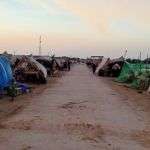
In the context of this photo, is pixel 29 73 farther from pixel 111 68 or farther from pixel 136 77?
pixel 111 68

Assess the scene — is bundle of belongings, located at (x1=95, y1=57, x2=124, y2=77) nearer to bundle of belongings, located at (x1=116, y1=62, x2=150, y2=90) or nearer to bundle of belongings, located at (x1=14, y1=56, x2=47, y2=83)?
bundle of belongings, located at (x1=116, y1=62, x2=150, y2=90)

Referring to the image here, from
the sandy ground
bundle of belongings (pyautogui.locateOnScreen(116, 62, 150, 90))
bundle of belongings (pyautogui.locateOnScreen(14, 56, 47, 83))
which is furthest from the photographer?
bundle of belongings (pyautogui.locateOnScreen(14, 56, 47, 83))

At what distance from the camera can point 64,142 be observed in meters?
11.4

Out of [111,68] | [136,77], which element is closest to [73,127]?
[136,77]

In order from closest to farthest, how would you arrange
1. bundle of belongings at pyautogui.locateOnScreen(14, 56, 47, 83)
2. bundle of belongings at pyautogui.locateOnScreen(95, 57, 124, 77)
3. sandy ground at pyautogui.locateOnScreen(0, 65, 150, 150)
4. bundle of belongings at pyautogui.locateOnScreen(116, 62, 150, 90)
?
sandy ground at pyautogui.locateOnScreen(0, 65, 150, 150), bundle of belongings at pyautogui.locateOnScreen(116, 62, 150, 90), bundle of belongings at pyautogui.locateOnScreen(14, 56, 47, 83), bundle of belongings at pyautogui.locateOnScreen(95, 57, 124, 77)

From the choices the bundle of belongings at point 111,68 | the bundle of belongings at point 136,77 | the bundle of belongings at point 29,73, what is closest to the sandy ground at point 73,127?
the bundle of belongings at point 136,77

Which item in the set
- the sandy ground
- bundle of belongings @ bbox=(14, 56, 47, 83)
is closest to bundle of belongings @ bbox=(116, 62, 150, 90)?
bundle of belongings @ bbox=(14, 56, 47, 83)

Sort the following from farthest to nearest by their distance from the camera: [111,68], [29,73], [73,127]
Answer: [111,68], [29,73], [73,127]

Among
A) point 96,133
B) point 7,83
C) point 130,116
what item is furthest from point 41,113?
point 7,83

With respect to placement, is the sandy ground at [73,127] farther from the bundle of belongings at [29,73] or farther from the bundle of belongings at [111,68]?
the bundle of belongings at [111,68]

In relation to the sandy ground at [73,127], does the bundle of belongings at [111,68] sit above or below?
below

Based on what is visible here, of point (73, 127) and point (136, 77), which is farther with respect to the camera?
point (136, 77)

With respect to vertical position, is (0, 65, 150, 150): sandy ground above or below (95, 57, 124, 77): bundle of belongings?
above

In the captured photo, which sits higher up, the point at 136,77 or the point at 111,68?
the point at 136,77
